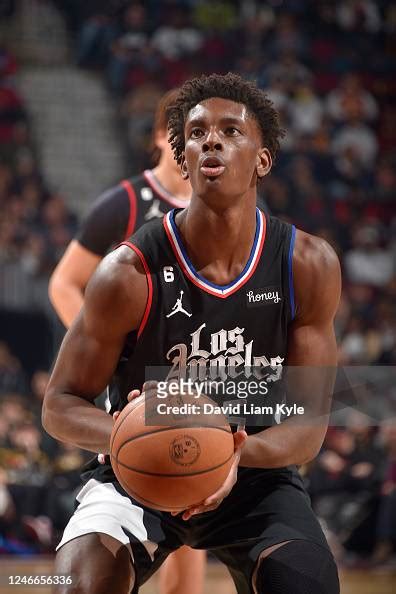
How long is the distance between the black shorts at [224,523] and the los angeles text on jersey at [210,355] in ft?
1.02

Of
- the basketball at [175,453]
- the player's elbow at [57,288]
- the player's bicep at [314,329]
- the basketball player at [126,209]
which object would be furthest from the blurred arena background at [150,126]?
the basketball at [175,453]

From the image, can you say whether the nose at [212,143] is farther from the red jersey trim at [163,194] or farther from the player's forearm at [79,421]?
the red jersey trim at [163,194]

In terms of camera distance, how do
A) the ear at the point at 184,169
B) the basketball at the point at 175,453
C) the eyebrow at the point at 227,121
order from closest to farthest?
the basketball at the point at 175,453 < the eyebrow at the point at 227,121 < the ear at the point at 184,169

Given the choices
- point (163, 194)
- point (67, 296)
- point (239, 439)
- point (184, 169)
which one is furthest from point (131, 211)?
point (239, 439)

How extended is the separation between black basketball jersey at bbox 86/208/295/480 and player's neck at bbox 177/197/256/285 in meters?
0.03

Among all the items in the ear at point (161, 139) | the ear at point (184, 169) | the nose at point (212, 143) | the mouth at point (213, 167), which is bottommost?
the ear at point (161, 139)

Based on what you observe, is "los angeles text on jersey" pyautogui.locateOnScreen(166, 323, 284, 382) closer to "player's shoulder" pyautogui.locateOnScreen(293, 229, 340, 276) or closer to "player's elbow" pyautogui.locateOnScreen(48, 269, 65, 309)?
"player's shoulder" pyautogui.locateOnScreen(293, 229, 340, 276)

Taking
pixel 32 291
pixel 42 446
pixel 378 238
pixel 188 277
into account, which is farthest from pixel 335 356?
pixel 378 238

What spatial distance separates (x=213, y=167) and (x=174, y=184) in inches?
59.0

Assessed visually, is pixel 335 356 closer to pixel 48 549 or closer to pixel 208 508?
pixel 208 508

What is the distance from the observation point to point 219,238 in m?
2.83

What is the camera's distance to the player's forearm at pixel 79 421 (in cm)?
264

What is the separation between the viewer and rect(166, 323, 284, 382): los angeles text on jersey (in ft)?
9.21

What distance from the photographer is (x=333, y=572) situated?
262 cm
